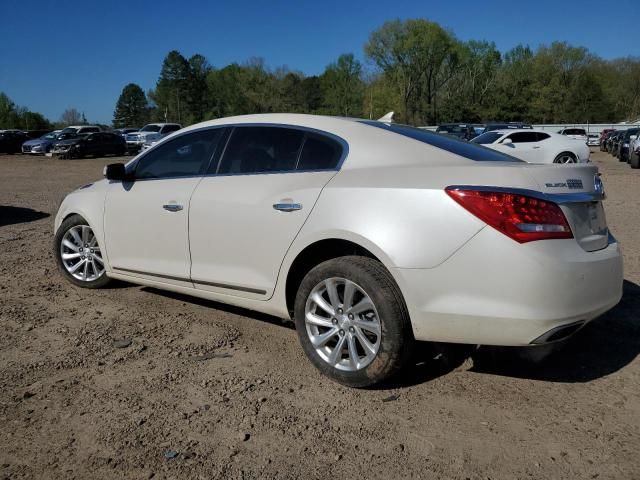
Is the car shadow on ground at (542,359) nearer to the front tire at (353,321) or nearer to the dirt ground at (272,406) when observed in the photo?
the dirt ground at (272,406)

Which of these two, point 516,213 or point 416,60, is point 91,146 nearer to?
point 516,213

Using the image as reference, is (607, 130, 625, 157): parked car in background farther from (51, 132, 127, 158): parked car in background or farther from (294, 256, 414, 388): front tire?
(294, 256, 414, 388): front tire

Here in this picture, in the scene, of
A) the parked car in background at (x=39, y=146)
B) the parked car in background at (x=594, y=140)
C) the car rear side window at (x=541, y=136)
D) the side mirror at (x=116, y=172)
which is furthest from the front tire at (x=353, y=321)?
the parked car in background at (x=594, y=140)

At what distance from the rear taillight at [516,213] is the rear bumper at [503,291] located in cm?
5

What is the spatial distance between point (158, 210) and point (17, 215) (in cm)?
689

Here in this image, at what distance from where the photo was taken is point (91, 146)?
33188 mm

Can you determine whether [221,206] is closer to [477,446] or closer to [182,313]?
[182,313]

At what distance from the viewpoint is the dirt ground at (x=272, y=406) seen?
268 cm

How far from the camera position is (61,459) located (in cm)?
270

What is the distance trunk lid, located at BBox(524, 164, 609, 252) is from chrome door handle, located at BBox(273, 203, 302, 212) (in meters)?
1.33

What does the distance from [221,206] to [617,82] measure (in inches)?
3149

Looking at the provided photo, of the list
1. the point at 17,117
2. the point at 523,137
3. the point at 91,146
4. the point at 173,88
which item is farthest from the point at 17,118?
the point at 523,137

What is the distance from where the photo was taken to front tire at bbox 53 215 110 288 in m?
5.26

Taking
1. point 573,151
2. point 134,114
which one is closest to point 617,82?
point 573,151
